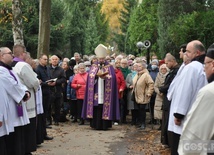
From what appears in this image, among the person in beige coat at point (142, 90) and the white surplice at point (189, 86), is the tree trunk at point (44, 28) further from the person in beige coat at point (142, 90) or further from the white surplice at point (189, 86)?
the white surplice at point (189, 86)

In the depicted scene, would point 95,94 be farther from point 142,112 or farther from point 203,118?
point 203,118

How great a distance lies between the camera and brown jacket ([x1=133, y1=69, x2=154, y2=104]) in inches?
526

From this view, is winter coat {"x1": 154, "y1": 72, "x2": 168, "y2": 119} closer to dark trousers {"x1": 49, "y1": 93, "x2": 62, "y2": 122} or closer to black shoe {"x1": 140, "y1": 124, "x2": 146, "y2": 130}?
black shoe {"x1": 140, "y1": 124, "x2": 146, "y2": 130}

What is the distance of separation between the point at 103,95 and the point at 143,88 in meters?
1.24

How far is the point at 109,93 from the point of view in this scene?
43.6 ft

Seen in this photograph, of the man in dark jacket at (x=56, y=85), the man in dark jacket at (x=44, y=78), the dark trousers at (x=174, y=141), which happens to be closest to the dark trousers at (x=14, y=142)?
the dark trousers at (x=174, y=141)

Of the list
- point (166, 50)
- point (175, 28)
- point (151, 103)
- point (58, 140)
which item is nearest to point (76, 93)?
point (151, 103)

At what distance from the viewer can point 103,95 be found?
43.6ft

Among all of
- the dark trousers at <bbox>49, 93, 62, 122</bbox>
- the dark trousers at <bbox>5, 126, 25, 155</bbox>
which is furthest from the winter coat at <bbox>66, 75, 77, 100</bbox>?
the dark trousers at <bbox>5, 126, 25, 155</bbox>

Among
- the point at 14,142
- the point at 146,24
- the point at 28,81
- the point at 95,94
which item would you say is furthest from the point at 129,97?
the point at 146,24

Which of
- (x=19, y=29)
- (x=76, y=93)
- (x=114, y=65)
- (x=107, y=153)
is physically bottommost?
→ (x=107, y=153)

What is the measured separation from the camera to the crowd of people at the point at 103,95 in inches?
251

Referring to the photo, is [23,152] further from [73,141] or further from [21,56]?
[73,141]

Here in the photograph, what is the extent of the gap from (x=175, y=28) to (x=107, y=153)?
50.8 ft
